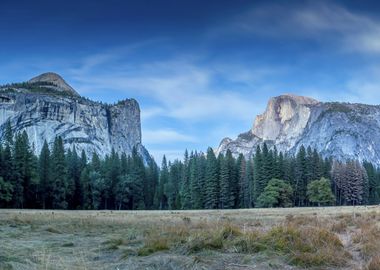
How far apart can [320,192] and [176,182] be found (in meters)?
35.6

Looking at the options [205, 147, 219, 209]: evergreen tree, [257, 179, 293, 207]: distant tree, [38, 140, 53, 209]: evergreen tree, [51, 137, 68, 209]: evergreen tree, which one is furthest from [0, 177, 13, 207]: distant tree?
[257, 179, 293, 207]: distant tree

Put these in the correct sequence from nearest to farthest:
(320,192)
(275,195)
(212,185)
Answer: (275,195), (320,192), (212,185)

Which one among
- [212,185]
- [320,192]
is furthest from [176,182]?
[320,192]

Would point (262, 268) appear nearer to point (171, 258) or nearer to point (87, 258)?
point (171, 258)

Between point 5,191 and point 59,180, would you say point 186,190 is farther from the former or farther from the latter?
point 5,191

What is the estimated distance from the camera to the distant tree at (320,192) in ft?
283

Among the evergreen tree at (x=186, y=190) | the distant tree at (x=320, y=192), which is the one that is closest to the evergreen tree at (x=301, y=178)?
the distant tree at (x=320, y=192)

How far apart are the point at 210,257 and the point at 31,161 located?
70189mm

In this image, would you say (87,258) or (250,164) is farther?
(250,164)

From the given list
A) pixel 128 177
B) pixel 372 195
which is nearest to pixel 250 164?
pixel 128 177

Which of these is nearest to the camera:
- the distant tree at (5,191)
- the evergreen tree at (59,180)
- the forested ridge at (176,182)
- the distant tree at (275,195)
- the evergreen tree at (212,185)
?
the distant tree at (5,191)

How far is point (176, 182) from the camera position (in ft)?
348

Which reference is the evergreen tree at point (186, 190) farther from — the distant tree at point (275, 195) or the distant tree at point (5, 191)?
the distant tree at point (5, 191)

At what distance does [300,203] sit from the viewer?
95.1 m
